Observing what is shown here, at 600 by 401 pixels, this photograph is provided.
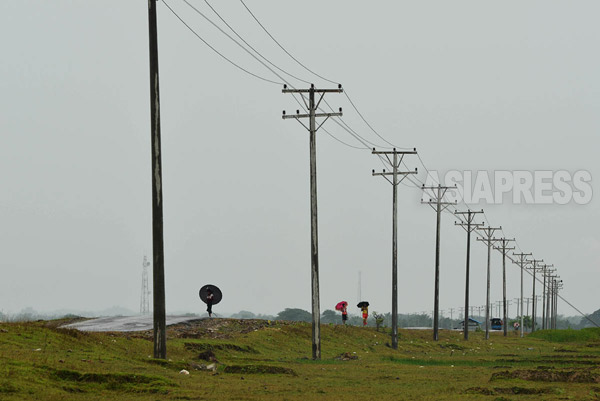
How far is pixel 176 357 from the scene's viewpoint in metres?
30.5

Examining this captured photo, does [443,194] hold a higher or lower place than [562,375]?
higher

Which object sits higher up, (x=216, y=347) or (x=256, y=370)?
(x=256, y=370)

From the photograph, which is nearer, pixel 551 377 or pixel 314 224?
pixel 551 377

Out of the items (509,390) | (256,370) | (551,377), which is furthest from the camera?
(256,370)

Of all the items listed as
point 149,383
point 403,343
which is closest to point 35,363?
point 149,383

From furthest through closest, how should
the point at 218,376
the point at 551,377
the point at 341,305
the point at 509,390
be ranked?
1. the point at 341,305
2. the point at 551,377
3. the point at 218,376
4. the point at 509,390

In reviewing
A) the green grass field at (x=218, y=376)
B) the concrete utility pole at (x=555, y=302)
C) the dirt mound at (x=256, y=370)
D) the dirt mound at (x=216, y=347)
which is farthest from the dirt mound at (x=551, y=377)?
the concrete utility pole at (x=555, y=302)

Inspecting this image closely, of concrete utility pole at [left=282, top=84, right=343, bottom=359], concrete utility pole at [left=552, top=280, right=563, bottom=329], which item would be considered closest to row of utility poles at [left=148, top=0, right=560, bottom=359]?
concrete utility pole at [left=282, top=84, right=343, bottom=359]

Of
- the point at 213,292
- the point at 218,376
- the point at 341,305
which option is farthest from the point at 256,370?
the point at 341,305

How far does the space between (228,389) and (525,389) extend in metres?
6.84

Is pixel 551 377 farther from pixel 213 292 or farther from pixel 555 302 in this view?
pixel 555 302

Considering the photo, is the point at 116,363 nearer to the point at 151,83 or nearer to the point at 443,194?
the point at 151,83

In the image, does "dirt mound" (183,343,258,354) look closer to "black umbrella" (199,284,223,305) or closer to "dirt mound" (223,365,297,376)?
"dirt mound" (223,365,297,376)

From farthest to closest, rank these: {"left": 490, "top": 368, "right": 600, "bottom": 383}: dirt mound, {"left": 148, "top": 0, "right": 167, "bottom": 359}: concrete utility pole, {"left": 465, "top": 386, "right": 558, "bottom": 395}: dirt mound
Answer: {"left": 148, "top": 0, "right": 167, "bottom": 359}: concrete utility pole < {"left": 490, "top": 368, "right": 600, "bottom": 383}: dirt mound < {"left": 465, "top": 386, "right": 558, "bottom": 395}: dirt mound
